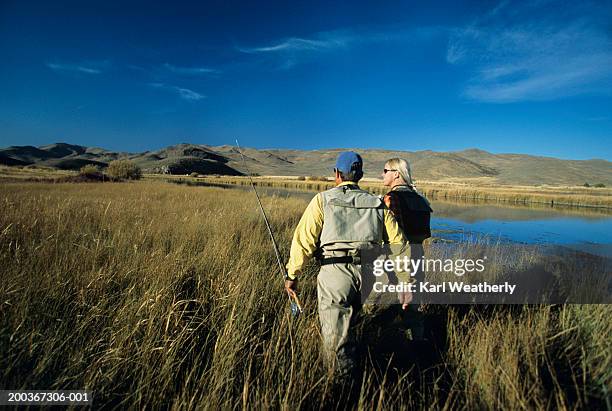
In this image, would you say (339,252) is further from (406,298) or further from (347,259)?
(406,298)

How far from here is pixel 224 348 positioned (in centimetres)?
198

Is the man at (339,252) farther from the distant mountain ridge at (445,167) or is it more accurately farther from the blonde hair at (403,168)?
the distant mountain ridge at (445,167)

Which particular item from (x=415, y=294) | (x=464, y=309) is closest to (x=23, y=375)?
(x=415, y=294)

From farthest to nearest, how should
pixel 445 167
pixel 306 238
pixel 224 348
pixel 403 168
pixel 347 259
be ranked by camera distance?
pixel 445 167 < pixel 403 168 < pixel 306 238 < pixel 347 259 < pixel 224 348

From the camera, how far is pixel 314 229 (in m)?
2.29

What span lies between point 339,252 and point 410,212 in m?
1.17

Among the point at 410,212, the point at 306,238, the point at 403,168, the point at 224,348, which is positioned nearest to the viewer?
the point at 224,348

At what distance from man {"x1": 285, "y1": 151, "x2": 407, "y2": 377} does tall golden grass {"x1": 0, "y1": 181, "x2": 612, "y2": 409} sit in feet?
0.71

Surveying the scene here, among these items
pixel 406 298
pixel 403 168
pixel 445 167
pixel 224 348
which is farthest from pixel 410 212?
pixel 445 167

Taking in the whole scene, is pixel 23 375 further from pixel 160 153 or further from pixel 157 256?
pixel 160 153

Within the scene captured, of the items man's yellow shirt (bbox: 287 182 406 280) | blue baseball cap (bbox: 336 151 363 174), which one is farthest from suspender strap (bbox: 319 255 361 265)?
blue baseball cap (bbox: 336 151 363 174)

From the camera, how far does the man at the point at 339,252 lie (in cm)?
213

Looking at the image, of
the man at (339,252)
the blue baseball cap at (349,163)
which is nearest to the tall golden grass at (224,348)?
the man at (339,252)

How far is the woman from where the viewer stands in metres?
2.88
